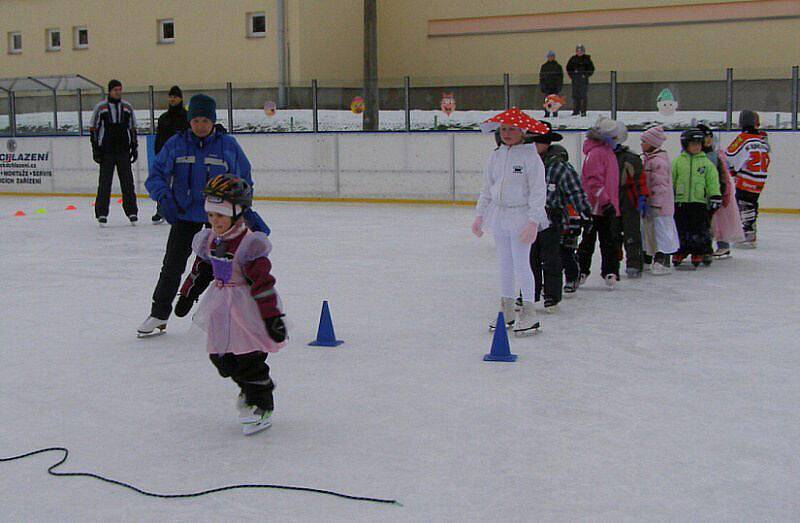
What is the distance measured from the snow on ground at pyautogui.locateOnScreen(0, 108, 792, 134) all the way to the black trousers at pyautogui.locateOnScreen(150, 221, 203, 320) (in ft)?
29.5

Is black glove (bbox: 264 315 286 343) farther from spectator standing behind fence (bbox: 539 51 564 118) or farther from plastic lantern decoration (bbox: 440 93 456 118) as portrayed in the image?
plastic lantern decoration (bbox: 440 93 456 118)

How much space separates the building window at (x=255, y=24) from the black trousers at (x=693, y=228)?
18663 mm

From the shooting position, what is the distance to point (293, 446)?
12.9ft

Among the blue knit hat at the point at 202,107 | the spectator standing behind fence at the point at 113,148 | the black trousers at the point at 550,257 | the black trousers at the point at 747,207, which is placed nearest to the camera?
the blue knit hat at the point at 202,107

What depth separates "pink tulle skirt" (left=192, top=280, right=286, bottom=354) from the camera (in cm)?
396

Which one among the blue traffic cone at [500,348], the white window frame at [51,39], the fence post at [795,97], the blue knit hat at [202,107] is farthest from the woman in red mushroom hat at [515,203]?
the white window frame at [51,39]

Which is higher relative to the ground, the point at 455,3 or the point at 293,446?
the point at 455,3

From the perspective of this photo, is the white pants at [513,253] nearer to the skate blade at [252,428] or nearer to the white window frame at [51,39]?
the skate blade at [252,428]

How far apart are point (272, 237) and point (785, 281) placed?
588 cm

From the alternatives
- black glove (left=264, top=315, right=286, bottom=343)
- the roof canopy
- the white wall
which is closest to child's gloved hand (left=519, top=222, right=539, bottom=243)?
black glove (left=264, top=315, right=286, bottom=343)

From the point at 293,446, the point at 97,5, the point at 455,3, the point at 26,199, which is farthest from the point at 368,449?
the point at 97,5

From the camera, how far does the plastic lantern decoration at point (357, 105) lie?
1708 centimetres

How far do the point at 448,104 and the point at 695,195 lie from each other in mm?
8513

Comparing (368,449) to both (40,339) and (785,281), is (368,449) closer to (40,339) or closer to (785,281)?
(40,339)
